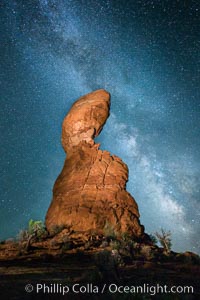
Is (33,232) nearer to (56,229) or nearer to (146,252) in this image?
(56,229)

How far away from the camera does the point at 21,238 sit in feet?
56.7

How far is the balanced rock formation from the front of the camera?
19516 millimetres

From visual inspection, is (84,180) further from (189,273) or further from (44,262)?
(189,273)

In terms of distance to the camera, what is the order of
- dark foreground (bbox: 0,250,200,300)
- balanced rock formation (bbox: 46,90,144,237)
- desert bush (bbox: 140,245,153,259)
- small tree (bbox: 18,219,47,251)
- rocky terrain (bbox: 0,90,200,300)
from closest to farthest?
dark foreground (bbox: 0,250,200,300) → rocky terrain (bbox: 0,90,200,300) → desert bush (bbox: 140,245,153,259) → small tree (bbox: 18,219,47,251) → balanced rock formation (bbox: 46,90,144,237)

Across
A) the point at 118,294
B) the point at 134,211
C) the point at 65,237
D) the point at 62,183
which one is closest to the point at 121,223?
the point at 134,211

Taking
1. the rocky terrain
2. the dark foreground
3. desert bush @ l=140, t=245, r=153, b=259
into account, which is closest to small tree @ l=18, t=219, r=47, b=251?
the rocky terrain

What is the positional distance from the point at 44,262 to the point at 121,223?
316 inches

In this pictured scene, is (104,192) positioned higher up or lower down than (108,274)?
higher up

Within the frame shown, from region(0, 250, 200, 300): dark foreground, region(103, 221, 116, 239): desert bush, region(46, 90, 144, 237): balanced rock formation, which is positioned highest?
region(46, 90, 144, 237): balanced rock formation

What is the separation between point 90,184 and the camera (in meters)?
22.1

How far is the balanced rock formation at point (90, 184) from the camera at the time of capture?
19.5 m

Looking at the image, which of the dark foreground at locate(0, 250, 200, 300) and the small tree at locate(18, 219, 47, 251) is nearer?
the dark foreground at locate(0, 250, 200, 300)

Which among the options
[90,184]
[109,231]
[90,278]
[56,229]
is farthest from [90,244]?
[90,184]

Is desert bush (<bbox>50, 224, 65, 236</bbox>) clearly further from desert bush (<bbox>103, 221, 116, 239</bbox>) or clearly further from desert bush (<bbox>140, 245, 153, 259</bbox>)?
desert bush (<bbox>140, 245, 153, 259</bbox>)
